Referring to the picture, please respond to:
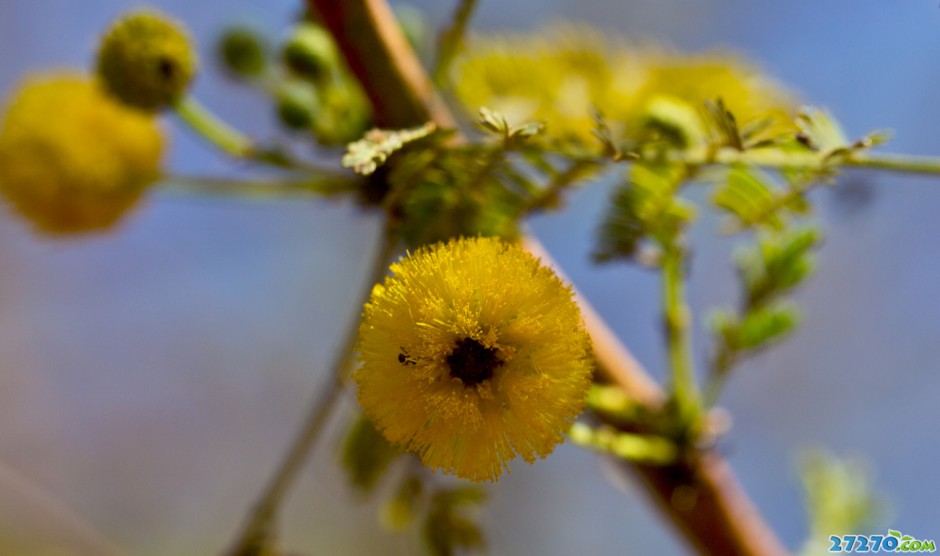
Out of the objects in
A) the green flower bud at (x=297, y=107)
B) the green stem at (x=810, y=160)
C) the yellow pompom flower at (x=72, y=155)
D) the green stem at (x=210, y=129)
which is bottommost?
the yellow pompom flower at (x=72, y=155)

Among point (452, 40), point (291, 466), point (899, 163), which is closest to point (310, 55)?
point (452, 40)

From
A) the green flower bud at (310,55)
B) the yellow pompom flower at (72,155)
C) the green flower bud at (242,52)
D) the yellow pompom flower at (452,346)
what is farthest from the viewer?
the green flower bud at (242,52)

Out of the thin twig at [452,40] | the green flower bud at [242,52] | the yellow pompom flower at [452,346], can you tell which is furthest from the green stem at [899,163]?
the green flower bud at [242,52]

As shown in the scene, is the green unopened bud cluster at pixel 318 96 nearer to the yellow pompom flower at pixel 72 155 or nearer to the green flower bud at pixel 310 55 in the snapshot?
the green flower bud at pixel 310 55

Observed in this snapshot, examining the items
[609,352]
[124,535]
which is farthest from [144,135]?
[124,535]

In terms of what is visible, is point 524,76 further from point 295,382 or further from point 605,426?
point 295,382

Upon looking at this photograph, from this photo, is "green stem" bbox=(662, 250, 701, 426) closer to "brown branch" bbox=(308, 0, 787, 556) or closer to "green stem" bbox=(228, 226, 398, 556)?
"brown branch" bbox=(308, 0, 787, 556)
